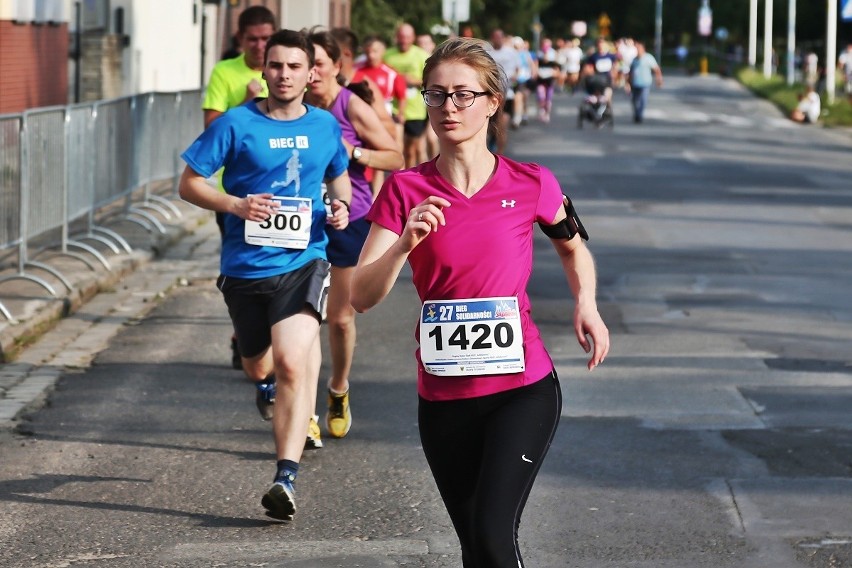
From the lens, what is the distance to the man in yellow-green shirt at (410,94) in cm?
2067

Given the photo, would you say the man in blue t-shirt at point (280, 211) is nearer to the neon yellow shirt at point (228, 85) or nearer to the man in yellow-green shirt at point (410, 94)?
the neon yellow shirt at point (228, 85)

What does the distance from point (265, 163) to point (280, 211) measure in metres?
0.24

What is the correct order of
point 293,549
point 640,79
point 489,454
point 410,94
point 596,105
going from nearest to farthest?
point 489,454 < point 293,549 < point 410,94 < point 596,105 < point 640,79

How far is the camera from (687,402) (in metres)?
8.84

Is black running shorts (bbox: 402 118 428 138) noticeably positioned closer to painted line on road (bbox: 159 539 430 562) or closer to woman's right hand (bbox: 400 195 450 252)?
painted line on road (bbox: 159 539 430 562)

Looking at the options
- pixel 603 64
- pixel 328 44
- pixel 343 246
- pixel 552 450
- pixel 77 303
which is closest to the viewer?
pixel 552 450

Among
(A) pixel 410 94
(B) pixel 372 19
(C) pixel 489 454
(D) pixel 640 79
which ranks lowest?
(C) pixel 489 454

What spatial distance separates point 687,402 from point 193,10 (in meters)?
23.9

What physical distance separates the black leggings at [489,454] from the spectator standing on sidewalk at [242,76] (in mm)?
4594

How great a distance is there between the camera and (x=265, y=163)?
696 cm

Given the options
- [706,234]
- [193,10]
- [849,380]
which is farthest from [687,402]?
[193,10]

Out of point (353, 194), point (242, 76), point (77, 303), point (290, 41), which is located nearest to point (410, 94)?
point (77, 303)

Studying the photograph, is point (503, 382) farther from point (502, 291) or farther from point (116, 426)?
point (116, 426)

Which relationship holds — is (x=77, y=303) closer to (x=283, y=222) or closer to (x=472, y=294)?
(x=283, y=222)
